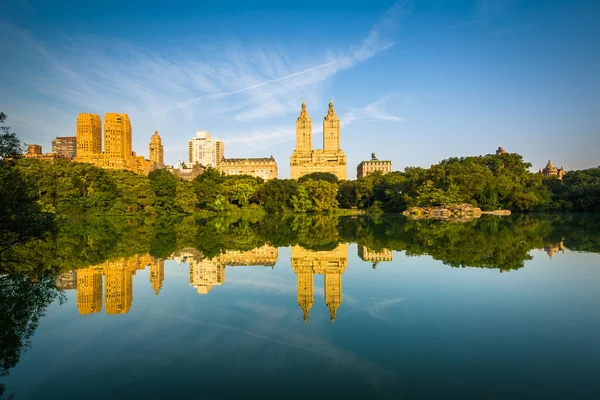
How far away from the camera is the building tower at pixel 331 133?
123250mm

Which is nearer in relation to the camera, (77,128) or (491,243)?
(491,243)

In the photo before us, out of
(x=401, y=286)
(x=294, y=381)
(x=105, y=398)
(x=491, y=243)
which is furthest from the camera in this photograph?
(x=491, y=243)

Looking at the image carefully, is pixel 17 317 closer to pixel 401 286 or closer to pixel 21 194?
Answer: pixel 21 194

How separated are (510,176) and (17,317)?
182ft

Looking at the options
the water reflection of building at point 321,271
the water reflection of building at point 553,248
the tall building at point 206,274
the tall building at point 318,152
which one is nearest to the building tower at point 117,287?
the tall building at point 206,274

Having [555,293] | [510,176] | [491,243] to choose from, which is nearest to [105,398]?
[555,293]

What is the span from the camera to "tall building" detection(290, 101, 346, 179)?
117625 mm

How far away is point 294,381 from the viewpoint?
4660 mm

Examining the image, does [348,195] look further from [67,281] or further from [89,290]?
[89,290]

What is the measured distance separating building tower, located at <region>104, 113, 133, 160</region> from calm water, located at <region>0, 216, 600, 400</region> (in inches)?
4997

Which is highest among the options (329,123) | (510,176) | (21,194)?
(329,123)

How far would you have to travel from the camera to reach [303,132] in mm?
124062

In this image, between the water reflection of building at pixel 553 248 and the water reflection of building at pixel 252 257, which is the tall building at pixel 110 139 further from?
the water reflection of building at pixel 553 248

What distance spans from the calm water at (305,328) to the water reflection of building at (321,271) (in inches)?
2.6
